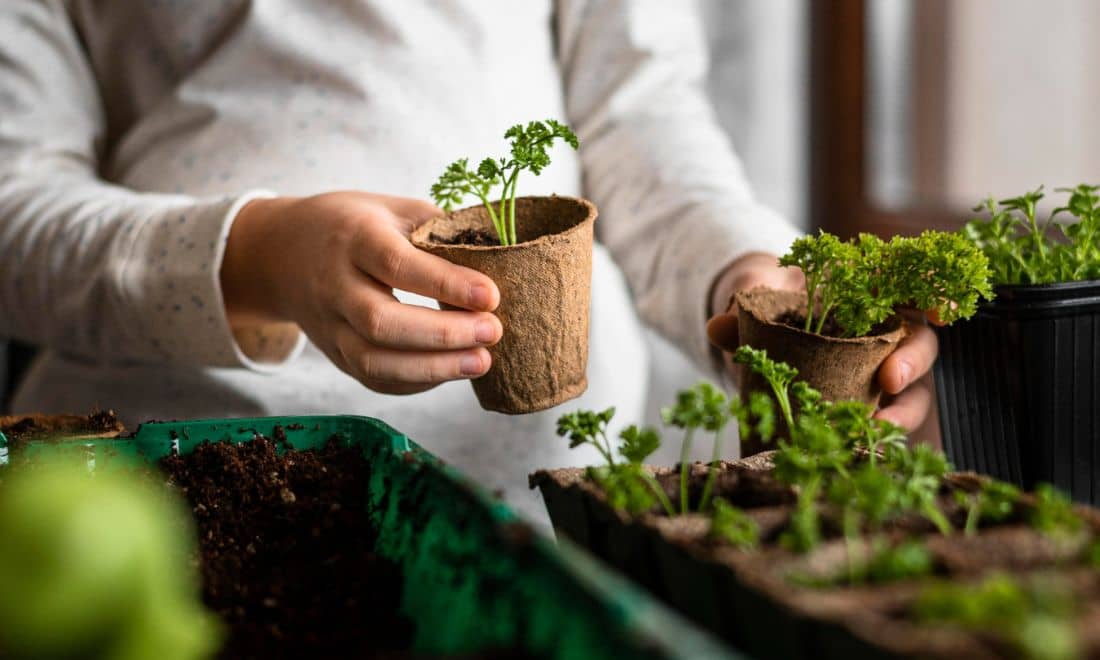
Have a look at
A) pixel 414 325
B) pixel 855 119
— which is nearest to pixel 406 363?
pixel 414 325

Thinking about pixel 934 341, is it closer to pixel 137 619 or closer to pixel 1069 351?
pixel 1069 351

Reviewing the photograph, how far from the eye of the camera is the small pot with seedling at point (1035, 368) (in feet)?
2.47

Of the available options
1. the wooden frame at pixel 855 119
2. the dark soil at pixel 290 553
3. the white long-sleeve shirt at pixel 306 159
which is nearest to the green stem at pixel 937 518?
the dark soil at pixel 290 553

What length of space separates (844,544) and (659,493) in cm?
11

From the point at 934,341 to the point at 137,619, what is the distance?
0.71 metres

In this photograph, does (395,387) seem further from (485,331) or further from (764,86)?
(764,86)

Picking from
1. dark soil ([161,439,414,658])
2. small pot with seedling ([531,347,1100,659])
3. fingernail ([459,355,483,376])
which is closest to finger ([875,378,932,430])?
small pot with seedling ([531,347,1100,659])

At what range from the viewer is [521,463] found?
124 cm

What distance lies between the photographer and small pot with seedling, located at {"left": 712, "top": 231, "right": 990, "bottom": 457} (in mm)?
715

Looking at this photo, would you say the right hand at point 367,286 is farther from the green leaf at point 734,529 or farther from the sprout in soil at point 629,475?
the green leaf at point 734,529

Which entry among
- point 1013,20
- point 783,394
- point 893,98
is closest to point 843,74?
point 893,98

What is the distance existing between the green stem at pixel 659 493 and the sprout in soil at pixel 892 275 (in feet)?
0.96

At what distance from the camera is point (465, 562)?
1.50 feet

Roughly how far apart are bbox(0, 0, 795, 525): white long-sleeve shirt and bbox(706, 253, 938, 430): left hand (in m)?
0.09
